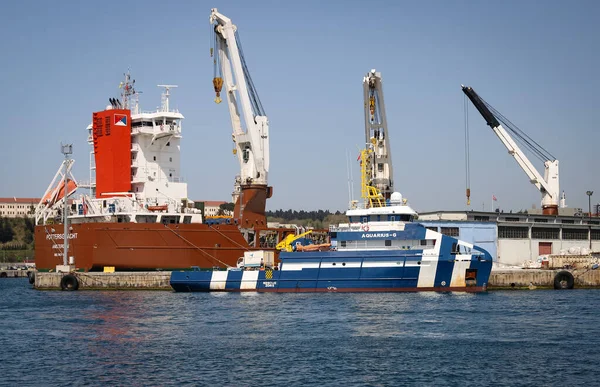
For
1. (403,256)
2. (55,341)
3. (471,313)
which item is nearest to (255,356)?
(55,341)

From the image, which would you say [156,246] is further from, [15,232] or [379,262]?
[15,232]

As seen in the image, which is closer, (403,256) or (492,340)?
(492,340)

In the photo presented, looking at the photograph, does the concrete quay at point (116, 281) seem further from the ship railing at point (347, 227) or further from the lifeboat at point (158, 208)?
the ship railing at point (347, 227)

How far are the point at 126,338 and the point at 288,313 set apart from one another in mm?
9447

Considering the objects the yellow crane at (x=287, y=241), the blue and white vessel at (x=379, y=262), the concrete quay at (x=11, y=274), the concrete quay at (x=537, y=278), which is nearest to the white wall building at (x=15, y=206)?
the concrete quay at (x=11, y=274)

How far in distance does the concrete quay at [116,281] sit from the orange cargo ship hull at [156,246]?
1.26m

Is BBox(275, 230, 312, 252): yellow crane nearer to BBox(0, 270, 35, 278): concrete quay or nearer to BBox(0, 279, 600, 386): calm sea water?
BBox(0, 279, 600, 386): calm sea water

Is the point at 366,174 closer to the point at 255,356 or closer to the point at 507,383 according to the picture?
the point at 255,356

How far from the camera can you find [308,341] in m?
31.4

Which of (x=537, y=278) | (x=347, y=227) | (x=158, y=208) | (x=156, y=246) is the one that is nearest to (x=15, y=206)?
(x=158, y=208)

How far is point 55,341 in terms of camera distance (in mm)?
32250

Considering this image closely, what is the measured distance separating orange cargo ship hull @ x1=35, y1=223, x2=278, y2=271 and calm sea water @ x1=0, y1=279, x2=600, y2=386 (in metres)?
9.77

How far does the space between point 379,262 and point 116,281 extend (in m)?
18.7

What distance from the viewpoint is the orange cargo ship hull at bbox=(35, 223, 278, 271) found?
56.4 m
